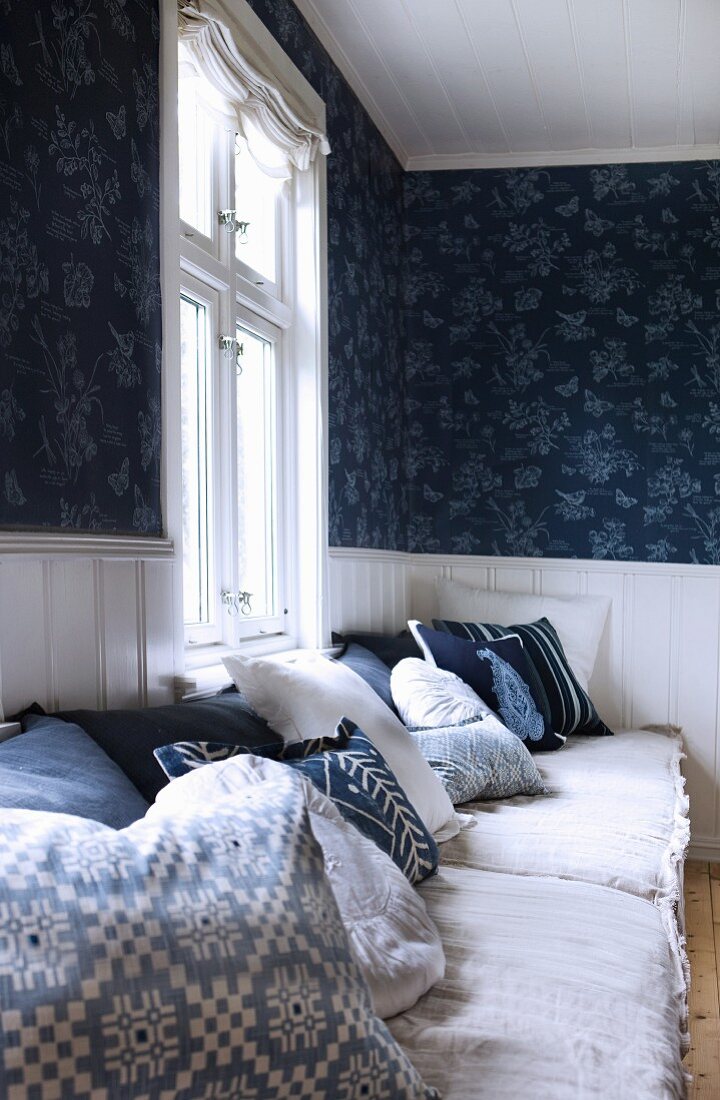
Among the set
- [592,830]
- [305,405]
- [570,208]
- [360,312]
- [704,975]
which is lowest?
[704,975]

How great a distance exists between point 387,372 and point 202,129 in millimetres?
1560

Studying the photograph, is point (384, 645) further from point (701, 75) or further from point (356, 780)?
point (701, 75)

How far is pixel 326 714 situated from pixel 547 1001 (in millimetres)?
804

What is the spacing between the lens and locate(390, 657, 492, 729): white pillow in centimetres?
267

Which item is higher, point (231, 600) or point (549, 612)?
point (231, 600)

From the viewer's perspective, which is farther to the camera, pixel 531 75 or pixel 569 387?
pixel 569 387

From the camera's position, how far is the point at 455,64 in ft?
11.3

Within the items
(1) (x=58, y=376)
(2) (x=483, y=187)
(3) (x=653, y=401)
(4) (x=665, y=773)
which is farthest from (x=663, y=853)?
(2) (x=483, y=187)

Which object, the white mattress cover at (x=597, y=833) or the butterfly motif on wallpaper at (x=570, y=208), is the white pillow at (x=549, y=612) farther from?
the butterfly motif on wallpaper at (x=570, y=208)

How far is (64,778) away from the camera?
145 centimetres

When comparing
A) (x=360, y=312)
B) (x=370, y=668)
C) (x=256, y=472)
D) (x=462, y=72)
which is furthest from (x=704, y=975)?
(x=462, y=72)

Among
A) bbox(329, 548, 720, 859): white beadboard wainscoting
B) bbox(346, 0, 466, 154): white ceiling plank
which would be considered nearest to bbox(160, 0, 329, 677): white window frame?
bbox(346, 0, 466, 154): white ceiling plank

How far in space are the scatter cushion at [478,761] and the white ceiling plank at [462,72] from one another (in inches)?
81.7

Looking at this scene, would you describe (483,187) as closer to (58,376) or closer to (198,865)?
(58,376)
